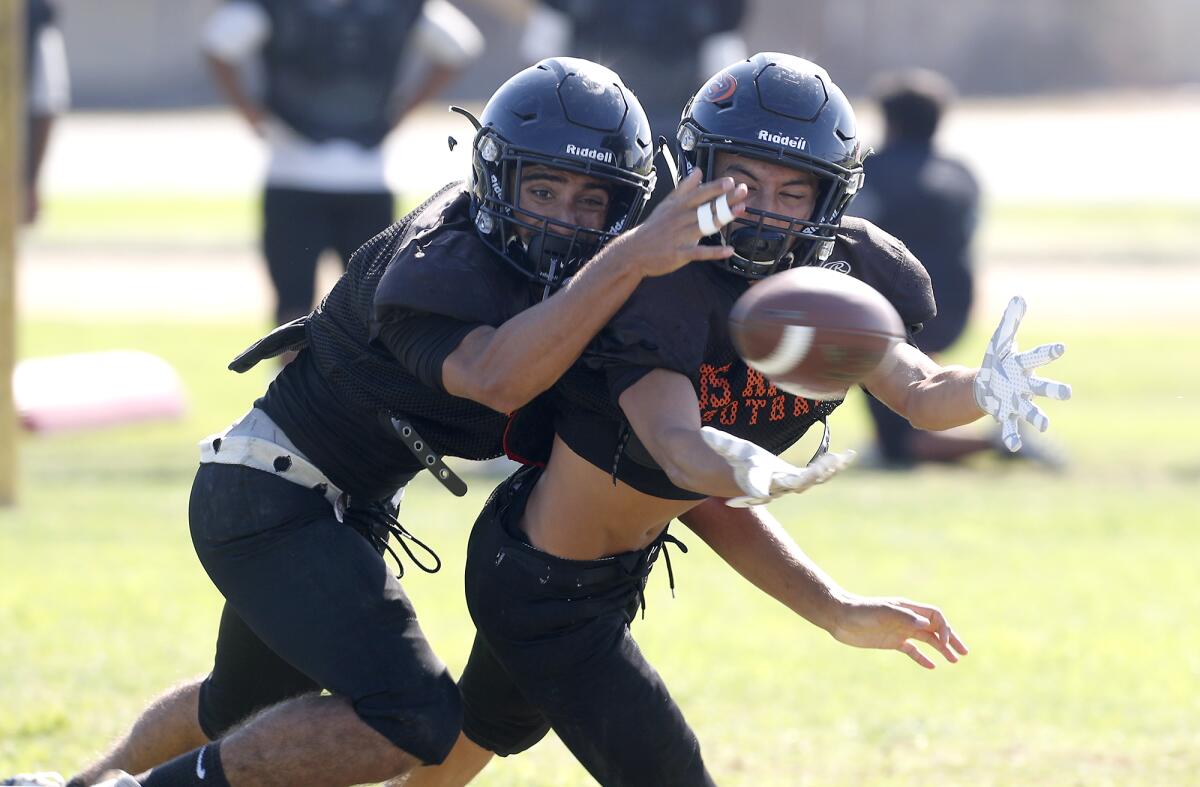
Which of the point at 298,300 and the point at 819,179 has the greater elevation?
the point at 819,179

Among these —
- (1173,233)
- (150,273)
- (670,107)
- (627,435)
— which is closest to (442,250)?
(627,435)

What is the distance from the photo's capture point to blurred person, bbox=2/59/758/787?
A: 142 inches

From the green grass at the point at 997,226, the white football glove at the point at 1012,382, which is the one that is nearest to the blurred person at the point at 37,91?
the white football glove at the point at 1012,382

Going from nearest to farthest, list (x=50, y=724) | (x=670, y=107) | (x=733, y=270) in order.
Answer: (x=733, y=270)
(x=50, y=724)
(x=670, y=107)

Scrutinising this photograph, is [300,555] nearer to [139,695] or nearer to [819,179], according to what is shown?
[819,179]

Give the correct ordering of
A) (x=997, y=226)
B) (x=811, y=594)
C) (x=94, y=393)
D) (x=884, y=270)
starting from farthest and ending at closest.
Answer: (x=997, y=226) < (x=94, y=393) < (x=811, y=594) < (x=884, y=270)

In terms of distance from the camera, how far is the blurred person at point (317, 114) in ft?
31.0

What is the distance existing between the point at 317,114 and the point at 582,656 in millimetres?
6314

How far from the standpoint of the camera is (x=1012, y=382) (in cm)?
352

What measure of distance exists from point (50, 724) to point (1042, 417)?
3256 millimetres

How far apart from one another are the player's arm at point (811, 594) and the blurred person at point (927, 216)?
589 centimetres

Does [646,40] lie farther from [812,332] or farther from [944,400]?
[812,332]

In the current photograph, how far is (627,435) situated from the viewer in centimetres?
374

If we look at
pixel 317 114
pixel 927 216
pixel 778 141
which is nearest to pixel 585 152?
pixel 778 141
